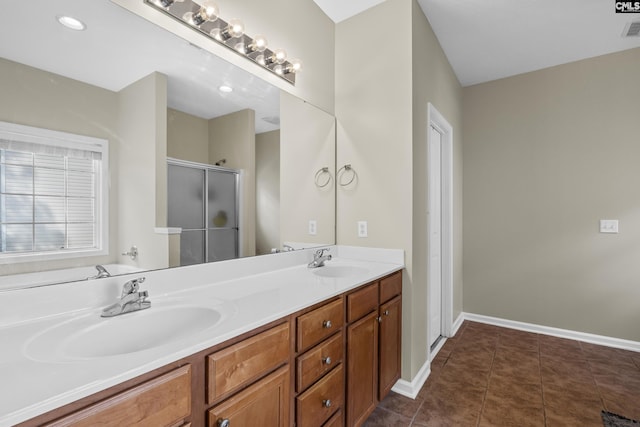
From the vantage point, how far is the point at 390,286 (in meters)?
1.87

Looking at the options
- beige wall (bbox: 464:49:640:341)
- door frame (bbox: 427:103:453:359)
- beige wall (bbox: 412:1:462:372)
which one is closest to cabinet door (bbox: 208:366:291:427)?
beige wall (bbox: 412:1:462:372)

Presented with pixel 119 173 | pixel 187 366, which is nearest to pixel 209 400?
pixel 187 366

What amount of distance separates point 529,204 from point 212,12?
327 centimetres

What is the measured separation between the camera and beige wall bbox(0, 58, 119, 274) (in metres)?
0.92

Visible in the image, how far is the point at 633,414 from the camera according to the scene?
1.83 metres

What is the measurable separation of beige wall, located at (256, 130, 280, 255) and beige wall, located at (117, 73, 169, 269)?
557 millimetres

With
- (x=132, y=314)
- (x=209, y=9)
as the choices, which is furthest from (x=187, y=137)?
(x=132, y=314)

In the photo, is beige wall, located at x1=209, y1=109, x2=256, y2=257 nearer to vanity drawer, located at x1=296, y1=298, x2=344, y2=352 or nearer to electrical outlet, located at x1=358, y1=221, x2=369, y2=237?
vanity drawer, located at x1=296, y1=298, x2=344, y2=352

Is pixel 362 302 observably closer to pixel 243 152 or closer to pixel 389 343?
pixel 389 343

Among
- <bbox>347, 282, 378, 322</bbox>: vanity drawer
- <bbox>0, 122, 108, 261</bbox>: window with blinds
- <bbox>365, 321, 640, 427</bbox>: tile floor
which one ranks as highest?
<bbox>0, 122, 108, 261</bbox>: window with blinds

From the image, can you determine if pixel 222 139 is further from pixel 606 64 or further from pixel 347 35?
pixel 606 64

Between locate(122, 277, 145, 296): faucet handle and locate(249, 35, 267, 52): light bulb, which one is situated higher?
locate(249, 35, 267, 52): light bulb

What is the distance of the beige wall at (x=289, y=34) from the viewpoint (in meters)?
1.42

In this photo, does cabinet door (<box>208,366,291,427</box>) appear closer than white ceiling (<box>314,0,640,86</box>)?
Yes
